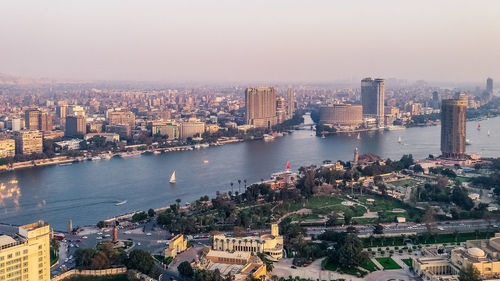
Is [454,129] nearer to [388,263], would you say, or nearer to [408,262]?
[408,262]

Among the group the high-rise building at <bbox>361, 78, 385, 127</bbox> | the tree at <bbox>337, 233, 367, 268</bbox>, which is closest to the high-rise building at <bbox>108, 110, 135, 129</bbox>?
the high-rise building at <bbox>361, 78, 385, 127</bbox>

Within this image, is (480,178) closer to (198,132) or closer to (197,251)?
(197,251)

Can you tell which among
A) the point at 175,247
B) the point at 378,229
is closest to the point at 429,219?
the point at 378,229

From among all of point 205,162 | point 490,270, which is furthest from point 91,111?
point 490,270

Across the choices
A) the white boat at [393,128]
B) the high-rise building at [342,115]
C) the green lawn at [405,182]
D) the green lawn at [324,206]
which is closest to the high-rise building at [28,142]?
the green lawn at [324,206]

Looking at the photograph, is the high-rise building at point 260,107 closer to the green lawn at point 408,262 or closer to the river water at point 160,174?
the river water at point 160,174

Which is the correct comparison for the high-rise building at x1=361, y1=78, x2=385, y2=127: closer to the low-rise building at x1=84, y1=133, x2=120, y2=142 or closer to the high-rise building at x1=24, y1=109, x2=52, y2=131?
the low-rise building at x1=84, y1=133, x2=120, y2=142

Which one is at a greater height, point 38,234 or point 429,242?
point 38,234
